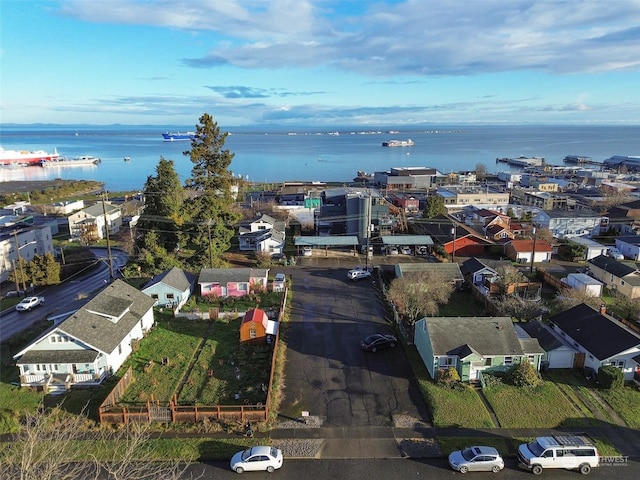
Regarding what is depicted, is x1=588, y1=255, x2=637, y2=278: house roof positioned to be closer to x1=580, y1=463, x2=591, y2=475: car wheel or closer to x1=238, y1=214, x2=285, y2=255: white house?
x1=580, y1=463, x2=591, y2=475: car wheel

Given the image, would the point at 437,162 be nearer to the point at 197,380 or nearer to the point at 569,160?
the point at 569,160

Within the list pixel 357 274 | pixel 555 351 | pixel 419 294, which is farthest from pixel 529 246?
pixel 555 351

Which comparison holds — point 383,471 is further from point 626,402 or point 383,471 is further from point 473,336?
point 626,402

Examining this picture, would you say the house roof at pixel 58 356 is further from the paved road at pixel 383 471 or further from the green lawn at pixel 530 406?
the green lawn at pixel 530 406

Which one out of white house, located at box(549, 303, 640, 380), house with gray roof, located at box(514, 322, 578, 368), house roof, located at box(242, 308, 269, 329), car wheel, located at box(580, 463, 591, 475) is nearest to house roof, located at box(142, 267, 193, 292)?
house roof, located at box(242, 308, 269, 329)

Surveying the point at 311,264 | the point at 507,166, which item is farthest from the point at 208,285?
the point at 507,166
